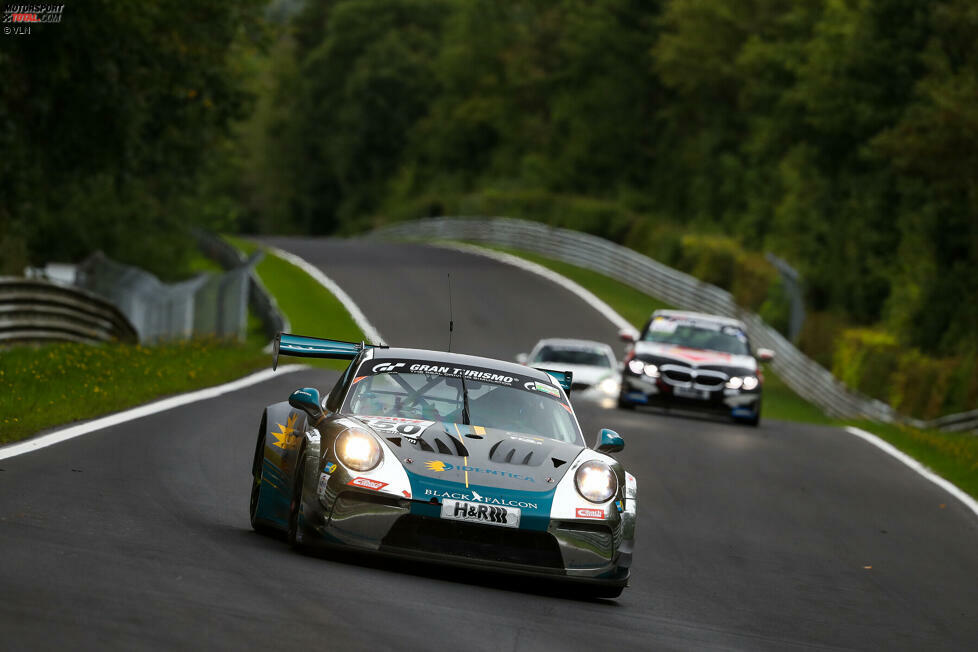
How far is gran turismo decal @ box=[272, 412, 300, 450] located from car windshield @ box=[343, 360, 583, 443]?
15.4 inches

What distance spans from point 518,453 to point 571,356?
1974cm

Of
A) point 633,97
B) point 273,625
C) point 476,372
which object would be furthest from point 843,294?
point 633,97

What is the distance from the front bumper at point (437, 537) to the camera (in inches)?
349

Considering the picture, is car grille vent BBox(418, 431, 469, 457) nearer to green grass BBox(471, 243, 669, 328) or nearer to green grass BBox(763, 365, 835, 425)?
green grass BBox(763, 365, 835, 425)

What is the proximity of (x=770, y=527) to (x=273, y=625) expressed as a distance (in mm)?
7412

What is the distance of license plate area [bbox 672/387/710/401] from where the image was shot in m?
24.4

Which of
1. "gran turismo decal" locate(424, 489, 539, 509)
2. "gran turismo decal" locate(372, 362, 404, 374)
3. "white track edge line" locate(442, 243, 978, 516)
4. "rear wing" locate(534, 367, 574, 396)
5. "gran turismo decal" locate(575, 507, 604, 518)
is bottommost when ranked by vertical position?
"white track edge line" locate(442, 243, 978, 516)

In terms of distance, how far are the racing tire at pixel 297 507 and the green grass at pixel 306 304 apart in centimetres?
2611

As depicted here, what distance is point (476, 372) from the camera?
10305 millimetres

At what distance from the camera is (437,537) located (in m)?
8.88

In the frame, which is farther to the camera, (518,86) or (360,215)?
(360,215)

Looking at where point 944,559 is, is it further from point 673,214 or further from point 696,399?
point 673,214

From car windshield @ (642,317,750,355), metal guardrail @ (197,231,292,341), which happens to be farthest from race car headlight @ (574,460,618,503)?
metal guardrail @ (197,231,292,341)

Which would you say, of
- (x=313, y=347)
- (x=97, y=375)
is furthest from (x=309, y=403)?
(x=97, y=375)
